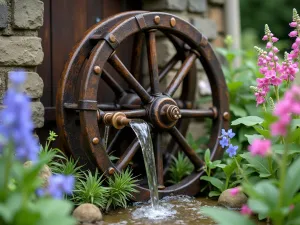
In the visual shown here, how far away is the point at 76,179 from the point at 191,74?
1450 millimetres

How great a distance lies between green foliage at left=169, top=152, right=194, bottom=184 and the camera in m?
3.94

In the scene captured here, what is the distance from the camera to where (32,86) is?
330cm

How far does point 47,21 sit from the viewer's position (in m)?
3.82

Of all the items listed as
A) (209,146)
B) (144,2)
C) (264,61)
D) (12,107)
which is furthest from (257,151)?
(144,2)

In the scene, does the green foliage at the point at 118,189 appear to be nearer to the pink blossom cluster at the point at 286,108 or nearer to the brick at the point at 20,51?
the brick at the point at 20,51

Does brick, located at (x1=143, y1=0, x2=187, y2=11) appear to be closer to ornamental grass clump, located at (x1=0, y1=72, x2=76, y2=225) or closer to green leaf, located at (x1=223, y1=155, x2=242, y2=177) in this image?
green leaf, located at (x1=223, y1=155, x2=242, y2=177)

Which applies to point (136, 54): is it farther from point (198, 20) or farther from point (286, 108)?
point (286, 108)

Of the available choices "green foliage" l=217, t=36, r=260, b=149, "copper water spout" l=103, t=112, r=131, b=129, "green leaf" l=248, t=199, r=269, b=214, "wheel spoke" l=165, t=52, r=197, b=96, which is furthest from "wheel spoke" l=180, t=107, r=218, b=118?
"green leaf" l=248, t=199, r=269, b=214

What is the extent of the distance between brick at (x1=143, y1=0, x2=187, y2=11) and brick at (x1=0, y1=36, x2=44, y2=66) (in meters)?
1.23

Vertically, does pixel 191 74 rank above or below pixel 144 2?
below

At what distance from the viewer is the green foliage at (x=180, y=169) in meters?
3.94

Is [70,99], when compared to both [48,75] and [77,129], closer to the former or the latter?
[77,129]

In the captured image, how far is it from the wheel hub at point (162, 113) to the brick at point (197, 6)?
1168 mm

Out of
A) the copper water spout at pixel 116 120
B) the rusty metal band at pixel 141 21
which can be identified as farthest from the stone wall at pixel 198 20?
the copper water spout at pixel 116 120
